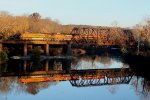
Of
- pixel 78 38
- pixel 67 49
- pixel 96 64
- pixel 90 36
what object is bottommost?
pixel 96 64

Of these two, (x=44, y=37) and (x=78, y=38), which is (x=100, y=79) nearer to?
(x=44, y=37)

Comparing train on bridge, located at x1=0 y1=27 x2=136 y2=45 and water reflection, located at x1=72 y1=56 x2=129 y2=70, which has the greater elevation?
train on bridge, located at x1=0 y1=27 x2=136 y2=45

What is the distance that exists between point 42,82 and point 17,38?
2964 centimetres

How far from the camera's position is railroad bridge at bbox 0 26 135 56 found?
208 ft

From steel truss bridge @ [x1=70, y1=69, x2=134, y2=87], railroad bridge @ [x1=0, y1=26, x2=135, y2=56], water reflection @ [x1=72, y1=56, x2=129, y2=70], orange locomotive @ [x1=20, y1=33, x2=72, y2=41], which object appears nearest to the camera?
steel truss bridge @ [x1=70, y1=69, x2=134, y2=87]

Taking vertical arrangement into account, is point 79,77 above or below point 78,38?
below

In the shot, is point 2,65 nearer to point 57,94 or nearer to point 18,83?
point 18,83

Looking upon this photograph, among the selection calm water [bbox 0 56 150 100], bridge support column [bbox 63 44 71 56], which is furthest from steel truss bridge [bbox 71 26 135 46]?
calm water [bbox 0 56 150 100]

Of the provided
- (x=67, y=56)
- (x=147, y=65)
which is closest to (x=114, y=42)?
(x=67, y=56)

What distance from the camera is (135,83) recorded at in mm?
36844

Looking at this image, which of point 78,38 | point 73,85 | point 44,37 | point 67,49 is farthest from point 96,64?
point 73,85

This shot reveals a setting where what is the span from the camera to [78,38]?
72.2 meters

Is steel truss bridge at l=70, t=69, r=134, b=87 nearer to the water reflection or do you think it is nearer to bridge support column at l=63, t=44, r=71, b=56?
the water reflection

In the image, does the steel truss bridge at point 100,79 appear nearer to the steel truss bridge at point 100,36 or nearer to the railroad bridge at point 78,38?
the railroad bridge at point 78,38
